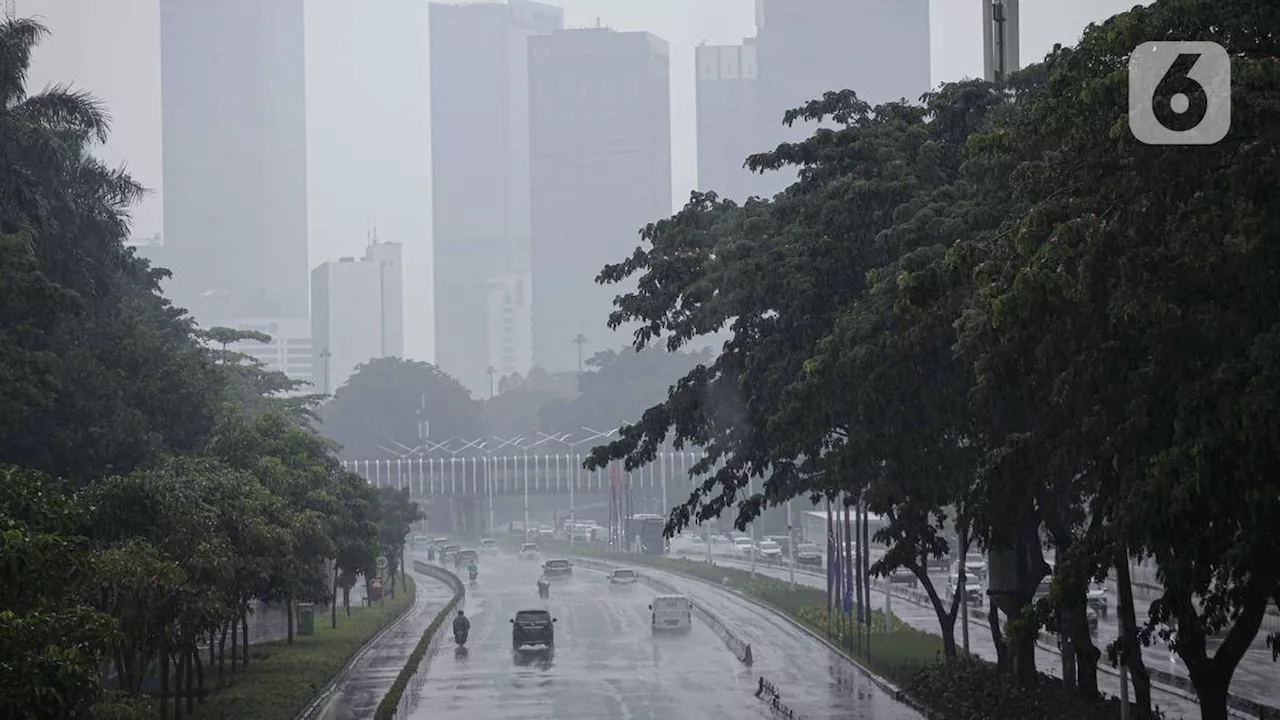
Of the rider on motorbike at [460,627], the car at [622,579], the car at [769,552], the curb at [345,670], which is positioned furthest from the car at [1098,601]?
the car at [769,552]

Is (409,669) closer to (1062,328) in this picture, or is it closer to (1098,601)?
(1098,601)

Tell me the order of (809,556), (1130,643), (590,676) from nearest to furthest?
(1130,643)
(590,676)
(809,556)

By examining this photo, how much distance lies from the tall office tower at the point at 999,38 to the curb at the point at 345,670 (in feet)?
65.5

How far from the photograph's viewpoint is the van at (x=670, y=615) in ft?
204

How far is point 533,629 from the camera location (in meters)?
54.1

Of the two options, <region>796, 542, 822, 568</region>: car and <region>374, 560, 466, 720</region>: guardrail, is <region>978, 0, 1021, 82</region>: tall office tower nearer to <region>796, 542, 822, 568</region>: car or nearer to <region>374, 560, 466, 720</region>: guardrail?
<region>374, 560, 466, 720</region>: guardrail

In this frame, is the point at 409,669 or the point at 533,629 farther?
the point at 533,629

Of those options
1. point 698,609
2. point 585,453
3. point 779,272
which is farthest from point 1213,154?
Answer: point 585,453

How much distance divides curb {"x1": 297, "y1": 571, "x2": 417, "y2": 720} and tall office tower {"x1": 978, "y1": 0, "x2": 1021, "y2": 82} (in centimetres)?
1995

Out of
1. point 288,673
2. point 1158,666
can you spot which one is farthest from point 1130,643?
point 288,673

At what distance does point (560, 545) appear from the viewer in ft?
475

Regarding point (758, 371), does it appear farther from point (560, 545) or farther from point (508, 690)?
point (560, 545)

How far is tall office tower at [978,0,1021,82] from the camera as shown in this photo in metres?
37.5

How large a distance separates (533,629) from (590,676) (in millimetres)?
8062
